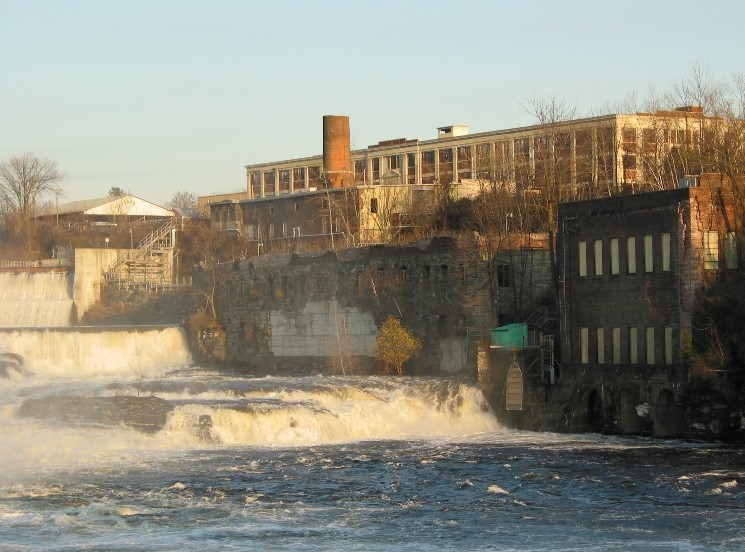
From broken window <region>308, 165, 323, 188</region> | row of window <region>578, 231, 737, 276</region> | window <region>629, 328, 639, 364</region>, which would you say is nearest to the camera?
row of window <region>578, 231, 737, 276</region>

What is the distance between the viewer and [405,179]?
385ft

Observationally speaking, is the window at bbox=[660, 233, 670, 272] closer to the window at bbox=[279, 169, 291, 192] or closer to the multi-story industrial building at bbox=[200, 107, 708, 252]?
the multi-story industrial building at bbox=[200, 107, 708, 252]

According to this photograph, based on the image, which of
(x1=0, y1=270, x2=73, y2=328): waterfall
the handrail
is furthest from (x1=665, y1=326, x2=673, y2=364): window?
the handrail

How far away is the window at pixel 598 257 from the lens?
173 ft

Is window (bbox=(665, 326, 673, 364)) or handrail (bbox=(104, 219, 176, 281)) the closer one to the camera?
window (bbox=(665, 326, 673, 364))

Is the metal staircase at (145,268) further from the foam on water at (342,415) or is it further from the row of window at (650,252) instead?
the row of window at (650,252)

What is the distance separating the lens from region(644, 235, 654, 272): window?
5029cm

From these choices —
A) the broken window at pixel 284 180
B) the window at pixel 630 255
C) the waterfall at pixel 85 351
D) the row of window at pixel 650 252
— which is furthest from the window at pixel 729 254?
the broken window at pixel 284 180

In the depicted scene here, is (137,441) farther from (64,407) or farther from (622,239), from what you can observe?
(622,239)

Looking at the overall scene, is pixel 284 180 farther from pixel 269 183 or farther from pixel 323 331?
pixel 323 331

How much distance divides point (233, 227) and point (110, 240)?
18.2m

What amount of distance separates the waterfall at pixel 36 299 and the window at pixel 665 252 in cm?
4961

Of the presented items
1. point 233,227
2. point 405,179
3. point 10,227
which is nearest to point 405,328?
point 233,227

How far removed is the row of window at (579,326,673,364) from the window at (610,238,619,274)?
2317mm
